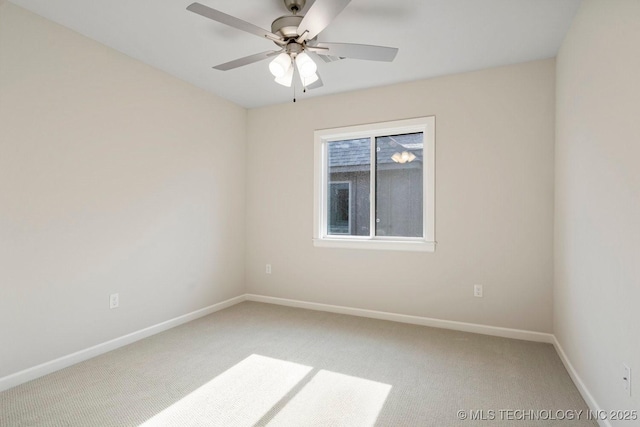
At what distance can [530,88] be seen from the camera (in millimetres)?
2977

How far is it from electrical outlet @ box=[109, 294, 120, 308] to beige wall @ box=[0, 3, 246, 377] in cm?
3

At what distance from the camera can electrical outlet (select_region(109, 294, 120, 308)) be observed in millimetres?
2788

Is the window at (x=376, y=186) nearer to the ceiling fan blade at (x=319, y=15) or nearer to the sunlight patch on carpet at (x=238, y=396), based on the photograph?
the sunlight patch on carpet at (x=238, y=396)

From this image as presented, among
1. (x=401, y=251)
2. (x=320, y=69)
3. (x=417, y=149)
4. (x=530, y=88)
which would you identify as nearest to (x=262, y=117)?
(x=320, y=69)

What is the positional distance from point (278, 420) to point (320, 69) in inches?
114

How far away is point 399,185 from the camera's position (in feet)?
12.0

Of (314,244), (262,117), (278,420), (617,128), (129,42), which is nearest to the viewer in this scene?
(617,128)

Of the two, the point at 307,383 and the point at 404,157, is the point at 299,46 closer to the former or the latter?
the point at 404,157

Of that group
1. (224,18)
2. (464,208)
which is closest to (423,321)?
(464,208)

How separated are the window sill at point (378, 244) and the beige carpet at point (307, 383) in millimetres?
824

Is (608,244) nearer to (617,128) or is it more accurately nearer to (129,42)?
(617,128)

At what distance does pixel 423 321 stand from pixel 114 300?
2.90 metres

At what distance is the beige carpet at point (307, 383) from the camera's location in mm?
1875

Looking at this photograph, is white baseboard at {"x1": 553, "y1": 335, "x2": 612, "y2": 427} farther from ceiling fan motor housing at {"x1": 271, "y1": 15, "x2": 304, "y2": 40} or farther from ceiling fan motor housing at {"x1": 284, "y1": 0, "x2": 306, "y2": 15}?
ceiling fan motor housing at {"x1": 284, "y1": 0, "x2": 306, "y2": 15}
